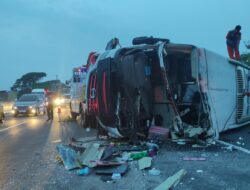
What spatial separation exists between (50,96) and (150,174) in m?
17.3

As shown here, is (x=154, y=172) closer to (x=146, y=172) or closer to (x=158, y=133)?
(x=146, y=172)

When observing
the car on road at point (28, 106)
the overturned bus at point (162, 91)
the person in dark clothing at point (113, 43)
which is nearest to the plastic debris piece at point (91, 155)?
the overturned bus at point (162, 91)

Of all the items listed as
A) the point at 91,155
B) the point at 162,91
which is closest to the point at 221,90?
the point at 162,91

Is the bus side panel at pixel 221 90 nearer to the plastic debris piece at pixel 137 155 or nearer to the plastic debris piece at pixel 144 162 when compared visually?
the plastic debris piece at pixel 137 155

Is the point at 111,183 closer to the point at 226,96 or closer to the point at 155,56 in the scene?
the point at 155,56

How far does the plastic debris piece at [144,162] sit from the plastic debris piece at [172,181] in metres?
0.74

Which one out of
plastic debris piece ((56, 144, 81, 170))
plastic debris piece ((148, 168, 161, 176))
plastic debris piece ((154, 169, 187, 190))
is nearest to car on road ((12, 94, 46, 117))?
plastic debris piece ((56, 144, 81, 170))

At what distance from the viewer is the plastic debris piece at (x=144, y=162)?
7.31 m

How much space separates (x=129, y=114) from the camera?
9492mm

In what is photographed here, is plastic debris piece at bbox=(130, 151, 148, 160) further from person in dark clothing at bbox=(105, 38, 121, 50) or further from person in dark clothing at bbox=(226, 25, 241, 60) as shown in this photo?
person in dark clothing at bbox=(226, 25, 241, 60)

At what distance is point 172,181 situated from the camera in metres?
6.18

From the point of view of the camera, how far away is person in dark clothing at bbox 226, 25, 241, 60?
15327mm

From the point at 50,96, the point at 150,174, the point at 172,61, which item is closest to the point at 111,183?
the point at 150,174

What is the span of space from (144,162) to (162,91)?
295 cm
